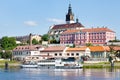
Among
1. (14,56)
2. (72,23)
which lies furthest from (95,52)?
(72,23)

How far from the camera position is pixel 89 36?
136125 millimetres

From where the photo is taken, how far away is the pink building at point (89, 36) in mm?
131750

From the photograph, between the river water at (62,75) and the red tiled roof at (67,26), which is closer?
the river water at (62,75)

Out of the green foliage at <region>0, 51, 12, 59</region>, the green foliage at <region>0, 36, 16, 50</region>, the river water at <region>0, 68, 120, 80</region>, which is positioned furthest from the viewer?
the green foliage at <region>0, 36, 16, 50</region>

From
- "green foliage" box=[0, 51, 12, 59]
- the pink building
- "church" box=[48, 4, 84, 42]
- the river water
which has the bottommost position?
the river water

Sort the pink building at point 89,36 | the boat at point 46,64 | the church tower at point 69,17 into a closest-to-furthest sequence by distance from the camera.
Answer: the boat at point 46,64, the pink building at point 89,36, the church tower at point 69,17

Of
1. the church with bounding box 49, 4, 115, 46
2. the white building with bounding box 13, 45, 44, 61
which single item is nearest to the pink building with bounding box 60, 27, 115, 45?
the church with bounding box 49, 4, 115, 46

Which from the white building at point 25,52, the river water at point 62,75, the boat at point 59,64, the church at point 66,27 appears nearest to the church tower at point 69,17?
the church at point 66,27

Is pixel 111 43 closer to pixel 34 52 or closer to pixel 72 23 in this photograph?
pixel 34 52

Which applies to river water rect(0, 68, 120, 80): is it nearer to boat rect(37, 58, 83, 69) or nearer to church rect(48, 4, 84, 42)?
boat rect(37, 58, 83, 69)

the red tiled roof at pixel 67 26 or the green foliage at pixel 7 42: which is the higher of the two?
the red tiled roof at pixel 67 26

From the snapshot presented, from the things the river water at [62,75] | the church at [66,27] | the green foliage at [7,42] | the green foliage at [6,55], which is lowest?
the river water at [62,75]

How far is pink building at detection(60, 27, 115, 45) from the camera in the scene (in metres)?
132

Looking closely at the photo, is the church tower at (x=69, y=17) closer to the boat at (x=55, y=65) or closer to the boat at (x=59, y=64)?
the boat at (x=55, y=65)
